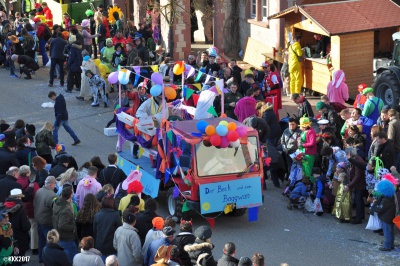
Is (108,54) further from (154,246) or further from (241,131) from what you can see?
(154,246)

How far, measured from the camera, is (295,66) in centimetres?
2248

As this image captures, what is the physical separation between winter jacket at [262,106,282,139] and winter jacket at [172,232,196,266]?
619cm

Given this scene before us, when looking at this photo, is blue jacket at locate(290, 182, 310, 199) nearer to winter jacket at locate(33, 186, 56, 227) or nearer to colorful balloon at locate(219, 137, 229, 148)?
colorful balloon at locate(219, 137, 229, 148)

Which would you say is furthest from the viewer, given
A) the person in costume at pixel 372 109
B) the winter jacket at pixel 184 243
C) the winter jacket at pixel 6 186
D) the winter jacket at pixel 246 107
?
the winter jacket at pixel 246 107

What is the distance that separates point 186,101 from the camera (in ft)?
55.7

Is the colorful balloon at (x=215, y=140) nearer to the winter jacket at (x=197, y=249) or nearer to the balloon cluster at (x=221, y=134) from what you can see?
the balloon cluster at (x=221, y=134)

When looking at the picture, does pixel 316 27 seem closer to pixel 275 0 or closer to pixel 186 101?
pixel 275 0

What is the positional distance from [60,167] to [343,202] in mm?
4783

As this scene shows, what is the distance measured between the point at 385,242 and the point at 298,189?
2.36 m

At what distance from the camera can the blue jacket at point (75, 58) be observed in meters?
23.4

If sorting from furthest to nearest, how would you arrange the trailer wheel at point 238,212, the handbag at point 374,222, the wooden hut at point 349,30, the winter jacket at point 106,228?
1. the wooden hut at point 349,30
2. the trailer wheel at point 238,212
3. the handbag at point 374,222
4. the winter jacket at point 106,228

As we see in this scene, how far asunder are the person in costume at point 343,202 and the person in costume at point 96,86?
8.86 m

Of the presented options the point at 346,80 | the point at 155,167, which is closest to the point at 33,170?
the point at 155,167

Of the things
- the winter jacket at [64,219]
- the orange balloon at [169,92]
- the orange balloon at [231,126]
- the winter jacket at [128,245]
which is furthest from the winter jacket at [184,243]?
the orange balloon at [169,92]
